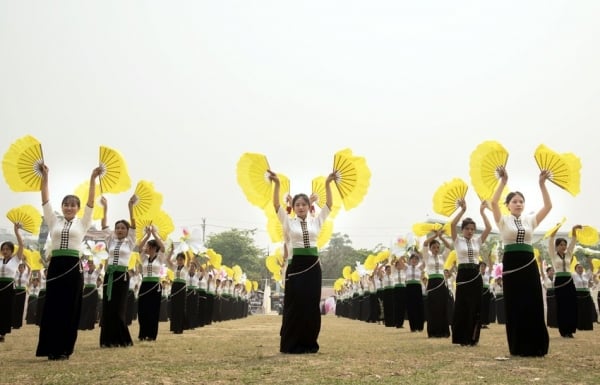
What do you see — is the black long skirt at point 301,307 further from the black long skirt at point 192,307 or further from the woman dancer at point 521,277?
the black long skirt at point 192,307

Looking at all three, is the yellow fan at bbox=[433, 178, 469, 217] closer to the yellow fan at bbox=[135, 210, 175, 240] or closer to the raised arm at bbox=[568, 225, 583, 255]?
the raised arm at bbox=[568, 225, 583, 255]

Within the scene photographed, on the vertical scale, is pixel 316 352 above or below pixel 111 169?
below

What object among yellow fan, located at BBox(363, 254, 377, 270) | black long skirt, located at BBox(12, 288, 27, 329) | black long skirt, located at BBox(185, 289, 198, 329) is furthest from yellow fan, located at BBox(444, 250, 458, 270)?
black long skirt, located at BBox(12, 288, 27, 329)

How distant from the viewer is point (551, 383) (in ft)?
16.9

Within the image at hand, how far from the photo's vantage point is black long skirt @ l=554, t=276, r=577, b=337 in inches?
473

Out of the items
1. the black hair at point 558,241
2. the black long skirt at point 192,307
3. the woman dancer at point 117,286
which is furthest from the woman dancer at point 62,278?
the black long skirt at point 192,307

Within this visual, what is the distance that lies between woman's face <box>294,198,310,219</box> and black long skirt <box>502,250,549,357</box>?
9.35 feet

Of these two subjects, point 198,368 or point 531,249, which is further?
point 531,249

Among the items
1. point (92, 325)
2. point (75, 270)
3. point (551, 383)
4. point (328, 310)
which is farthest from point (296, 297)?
point (328, 310)

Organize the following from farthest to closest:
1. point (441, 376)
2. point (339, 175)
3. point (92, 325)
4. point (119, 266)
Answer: point (92, 325)
point (119, 266)
point (339, 175)
point (441, 376)

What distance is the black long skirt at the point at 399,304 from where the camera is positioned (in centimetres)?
1909

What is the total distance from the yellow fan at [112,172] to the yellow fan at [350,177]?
310 cm

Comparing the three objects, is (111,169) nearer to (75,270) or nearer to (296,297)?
(75,270)

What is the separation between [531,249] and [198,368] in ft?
15.3
